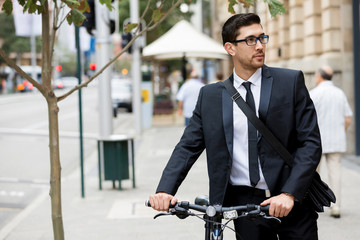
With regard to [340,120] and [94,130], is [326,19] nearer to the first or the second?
[340,120]

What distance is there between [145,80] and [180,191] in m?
15.3

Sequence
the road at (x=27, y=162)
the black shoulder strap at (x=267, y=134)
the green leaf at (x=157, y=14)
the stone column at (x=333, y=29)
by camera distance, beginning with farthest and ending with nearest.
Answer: the stone column at (x=333, y=29) → the road at (x=27, y=162) → the green leaf at (x=157, y=14) → the black shoulder strap at (x=267, y=134)

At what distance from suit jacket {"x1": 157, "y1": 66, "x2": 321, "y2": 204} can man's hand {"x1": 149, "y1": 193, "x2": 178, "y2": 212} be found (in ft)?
0.35

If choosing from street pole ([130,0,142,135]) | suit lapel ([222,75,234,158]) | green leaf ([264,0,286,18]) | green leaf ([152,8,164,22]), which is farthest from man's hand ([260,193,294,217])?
street pole ([130,0,142,135])

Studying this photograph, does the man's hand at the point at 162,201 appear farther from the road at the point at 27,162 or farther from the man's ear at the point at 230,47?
the road at the point at 27,162

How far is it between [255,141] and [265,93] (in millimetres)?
244

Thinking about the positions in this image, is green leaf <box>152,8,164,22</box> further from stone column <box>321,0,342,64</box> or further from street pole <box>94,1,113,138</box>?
stone column <box>321,0,342,64</box>

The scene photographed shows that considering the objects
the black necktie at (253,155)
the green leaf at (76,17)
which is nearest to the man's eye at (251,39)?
the black necktie at (253,155)

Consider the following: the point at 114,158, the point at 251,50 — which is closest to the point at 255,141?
the point at 251,50

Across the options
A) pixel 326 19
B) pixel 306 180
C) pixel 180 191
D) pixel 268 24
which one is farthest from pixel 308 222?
pixel 268 24

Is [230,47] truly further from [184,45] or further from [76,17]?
[184,45]

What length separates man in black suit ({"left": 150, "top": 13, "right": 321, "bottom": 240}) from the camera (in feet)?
9.40

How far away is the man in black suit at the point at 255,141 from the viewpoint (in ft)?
9.40

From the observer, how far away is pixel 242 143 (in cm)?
293
